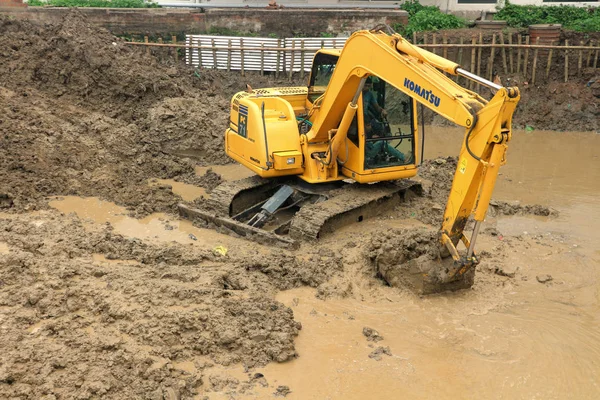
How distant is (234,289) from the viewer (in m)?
6.97

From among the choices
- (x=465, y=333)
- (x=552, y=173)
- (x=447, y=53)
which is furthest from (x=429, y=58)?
(x=447, y=53)

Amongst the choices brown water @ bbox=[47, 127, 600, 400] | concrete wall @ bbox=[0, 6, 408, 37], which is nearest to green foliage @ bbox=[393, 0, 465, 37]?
concrete wall @ bbox=[0, 6, 408, 37]

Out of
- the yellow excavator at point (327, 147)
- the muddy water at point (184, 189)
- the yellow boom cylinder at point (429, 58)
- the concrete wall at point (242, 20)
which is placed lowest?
the muddy water at point (184, 189)

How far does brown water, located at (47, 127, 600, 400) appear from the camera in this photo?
18.2 ft

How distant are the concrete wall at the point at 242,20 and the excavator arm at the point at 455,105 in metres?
10.4

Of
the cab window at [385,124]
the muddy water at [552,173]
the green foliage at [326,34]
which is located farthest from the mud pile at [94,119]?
the muddy water at [552,173]

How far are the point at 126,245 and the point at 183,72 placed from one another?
8831mm

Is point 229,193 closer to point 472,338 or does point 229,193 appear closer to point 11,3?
point 472,338

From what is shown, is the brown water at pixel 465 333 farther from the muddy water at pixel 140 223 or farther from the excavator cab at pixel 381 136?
the excavator cab at pixel 381 136

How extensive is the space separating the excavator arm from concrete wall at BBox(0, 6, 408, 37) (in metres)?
Result: 10.4

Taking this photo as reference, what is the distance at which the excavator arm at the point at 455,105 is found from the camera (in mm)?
5902

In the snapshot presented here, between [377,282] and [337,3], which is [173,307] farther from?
[337,3]

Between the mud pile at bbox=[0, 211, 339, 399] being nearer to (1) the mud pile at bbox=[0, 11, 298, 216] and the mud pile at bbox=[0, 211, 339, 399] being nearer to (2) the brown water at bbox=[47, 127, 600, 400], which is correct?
(2) the brown water at bbox=[47, 127, 600, 400]

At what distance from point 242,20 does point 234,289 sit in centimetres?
1285
